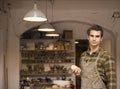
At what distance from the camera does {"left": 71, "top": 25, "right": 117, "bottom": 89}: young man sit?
8.23 feet

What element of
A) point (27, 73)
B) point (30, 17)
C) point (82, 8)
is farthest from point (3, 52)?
point (30, 17)

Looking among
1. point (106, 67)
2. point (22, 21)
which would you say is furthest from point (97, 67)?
point (22, 21)

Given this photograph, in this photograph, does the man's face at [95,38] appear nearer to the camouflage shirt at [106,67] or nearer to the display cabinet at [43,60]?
the camouflage shirt at [106,67]

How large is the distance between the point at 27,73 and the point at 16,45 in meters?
0.94

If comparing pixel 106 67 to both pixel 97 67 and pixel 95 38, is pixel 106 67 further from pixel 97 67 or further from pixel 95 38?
pixel 95 38

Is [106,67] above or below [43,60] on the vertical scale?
above

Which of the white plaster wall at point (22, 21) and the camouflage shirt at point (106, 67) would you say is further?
the white plaster wall at point (22, 21)

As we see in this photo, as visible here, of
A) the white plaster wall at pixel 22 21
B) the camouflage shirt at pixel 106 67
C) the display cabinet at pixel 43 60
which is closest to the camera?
the camouflage shirt at pixel 106 67

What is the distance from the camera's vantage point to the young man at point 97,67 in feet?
8.23

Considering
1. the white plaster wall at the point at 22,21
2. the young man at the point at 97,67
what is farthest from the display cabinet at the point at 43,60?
the young man at the point at 97,67

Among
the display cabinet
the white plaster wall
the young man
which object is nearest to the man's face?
Result: the young man

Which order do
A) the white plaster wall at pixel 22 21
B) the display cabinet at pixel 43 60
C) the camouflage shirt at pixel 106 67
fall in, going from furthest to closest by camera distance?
the display cabinet at pixel 43 60, the white plaster wall at pixel 22 21, the camouflage shirt at pixel 106 67

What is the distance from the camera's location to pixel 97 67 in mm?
2545

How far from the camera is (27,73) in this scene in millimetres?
8781
